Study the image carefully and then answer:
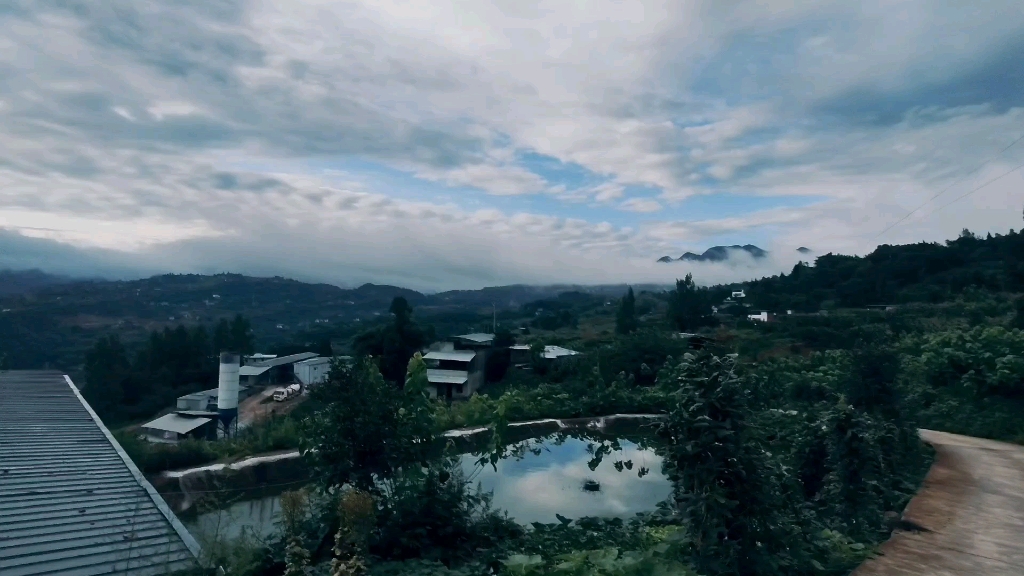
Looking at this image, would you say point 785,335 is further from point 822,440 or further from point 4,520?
point 4,520

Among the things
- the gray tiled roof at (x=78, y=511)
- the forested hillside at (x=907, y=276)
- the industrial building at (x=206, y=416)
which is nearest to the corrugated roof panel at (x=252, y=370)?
the industrial building at (x=206, y=416)

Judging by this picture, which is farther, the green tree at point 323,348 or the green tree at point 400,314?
the green tree at point 323,348

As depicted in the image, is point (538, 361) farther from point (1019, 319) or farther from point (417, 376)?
point (417, 376)

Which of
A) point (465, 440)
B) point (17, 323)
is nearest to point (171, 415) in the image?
point (465, 440)

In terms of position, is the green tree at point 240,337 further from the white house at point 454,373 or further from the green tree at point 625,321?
the green tree at point 625,321

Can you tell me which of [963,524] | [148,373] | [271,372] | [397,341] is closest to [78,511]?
[963,524]
